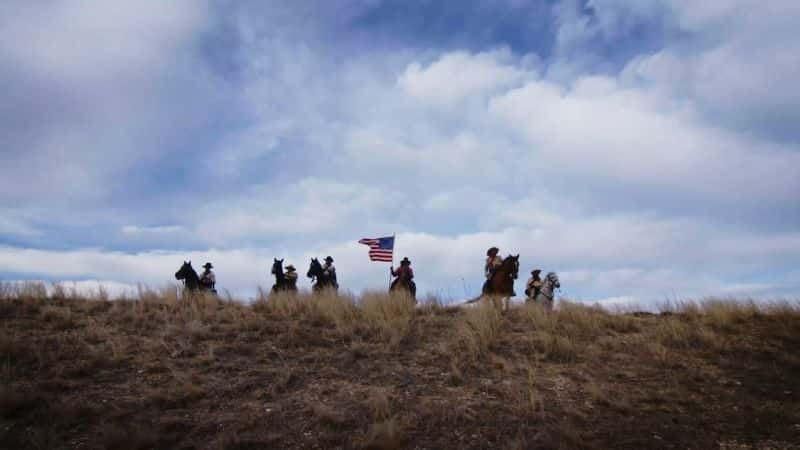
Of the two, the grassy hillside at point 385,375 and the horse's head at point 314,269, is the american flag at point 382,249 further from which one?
the grassy hillside at point 385,375

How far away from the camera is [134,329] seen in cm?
1313

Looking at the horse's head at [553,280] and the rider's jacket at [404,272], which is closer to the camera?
the horse's head at [553,280]

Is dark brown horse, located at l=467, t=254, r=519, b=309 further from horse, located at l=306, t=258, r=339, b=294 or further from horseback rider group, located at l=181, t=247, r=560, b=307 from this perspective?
horse, located at l=306, t=258, r=339, b=294

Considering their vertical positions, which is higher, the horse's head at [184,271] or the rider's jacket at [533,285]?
the horse's head at [184,271]

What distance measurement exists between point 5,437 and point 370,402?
5190mm

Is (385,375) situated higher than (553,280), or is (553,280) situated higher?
(553,280)

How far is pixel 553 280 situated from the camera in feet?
54.9

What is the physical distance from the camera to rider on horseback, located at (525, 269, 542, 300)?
688 inches

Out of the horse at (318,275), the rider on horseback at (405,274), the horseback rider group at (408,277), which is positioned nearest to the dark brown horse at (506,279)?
the horseback rider group at (408,277)

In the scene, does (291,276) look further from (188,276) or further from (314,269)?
(188,276)

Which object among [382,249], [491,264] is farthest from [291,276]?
[491,264]

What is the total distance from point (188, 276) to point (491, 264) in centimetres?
1005

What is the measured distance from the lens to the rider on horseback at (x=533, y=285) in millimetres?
17469

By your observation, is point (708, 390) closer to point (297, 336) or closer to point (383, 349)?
point (383, 349)
